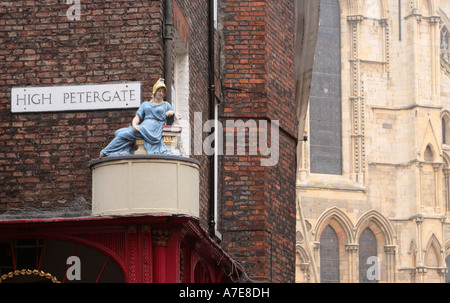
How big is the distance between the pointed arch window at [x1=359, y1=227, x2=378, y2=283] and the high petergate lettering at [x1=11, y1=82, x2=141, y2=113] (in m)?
47.5

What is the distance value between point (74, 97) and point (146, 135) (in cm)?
166

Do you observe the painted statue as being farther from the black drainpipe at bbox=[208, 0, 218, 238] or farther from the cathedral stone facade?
the cathedral stone facade

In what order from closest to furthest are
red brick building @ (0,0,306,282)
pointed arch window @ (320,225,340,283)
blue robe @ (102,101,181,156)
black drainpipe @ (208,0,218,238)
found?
red brick building @ (0,0,306,282), blue robe @ (102,101,181,156), black drainpipe @ (208,0,218,238), pointed arch window @ (320,225,340,283)

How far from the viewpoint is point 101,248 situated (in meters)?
12.8

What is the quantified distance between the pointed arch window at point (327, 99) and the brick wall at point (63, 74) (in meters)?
46.6

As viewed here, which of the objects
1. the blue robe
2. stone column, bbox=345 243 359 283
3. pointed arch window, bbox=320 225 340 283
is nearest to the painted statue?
the blue robe

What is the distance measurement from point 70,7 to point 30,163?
171 centimetres

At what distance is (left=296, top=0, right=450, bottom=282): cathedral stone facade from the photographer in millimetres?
60875

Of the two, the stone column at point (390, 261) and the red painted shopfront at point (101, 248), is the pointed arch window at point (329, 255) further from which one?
the red painted shopfront at point (101, 248)

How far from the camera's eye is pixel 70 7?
1472cm

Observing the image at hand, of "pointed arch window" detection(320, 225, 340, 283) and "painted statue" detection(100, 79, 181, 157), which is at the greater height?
"painted statue" detection(100, 79, 181, 157)

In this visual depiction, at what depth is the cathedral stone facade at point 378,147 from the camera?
200 ft
